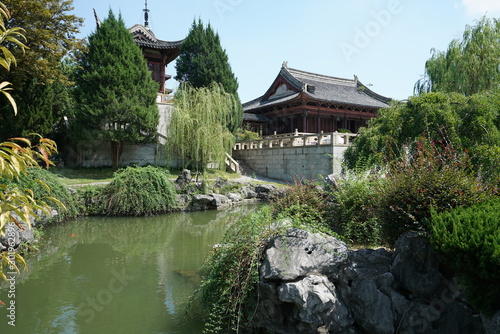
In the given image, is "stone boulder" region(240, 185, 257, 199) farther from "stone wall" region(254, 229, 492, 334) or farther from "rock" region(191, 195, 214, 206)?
"stone wall" region(254, 229, 492, 334)

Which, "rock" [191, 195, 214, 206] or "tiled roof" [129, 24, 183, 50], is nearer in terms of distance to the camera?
"rock" [191, 195, 214, 206]

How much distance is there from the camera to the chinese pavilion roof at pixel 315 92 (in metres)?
20.5

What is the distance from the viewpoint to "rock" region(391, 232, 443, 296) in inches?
121

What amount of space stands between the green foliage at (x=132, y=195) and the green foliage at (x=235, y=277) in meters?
6.49

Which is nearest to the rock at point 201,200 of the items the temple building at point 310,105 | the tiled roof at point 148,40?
the tiled roof at point 148,40

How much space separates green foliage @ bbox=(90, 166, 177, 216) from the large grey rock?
7.04 metres

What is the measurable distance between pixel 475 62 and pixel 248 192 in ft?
27.2

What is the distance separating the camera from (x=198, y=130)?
12.9 meters

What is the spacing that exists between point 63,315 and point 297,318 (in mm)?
2580

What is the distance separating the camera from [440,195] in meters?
3.22

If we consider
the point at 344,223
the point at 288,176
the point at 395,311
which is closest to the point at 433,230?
the point at 395,311

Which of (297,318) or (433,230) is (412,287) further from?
(297,318)

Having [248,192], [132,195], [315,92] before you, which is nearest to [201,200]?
[132,195]

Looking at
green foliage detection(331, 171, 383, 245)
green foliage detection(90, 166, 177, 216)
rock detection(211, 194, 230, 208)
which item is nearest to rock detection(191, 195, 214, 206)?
rock detection(211, 194, 230, 208)
